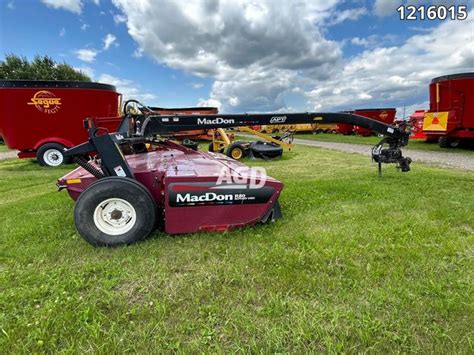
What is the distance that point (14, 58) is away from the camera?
33.8 meters

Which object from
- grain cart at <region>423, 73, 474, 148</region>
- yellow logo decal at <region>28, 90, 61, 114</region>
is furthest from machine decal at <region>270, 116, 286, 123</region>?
grain cart at <region>423, 73, 474, 148</region>

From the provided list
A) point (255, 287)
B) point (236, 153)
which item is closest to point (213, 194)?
point (255, 287)

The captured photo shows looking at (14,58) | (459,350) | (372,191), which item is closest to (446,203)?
(372,191)

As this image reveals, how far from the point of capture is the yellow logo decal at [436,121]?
12837mm

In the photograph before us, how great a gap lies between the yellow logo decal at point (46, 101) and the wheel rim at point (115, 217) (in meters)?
9.14

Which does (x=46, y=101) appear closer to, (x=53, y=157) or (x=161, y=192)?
(x=53, y=157)

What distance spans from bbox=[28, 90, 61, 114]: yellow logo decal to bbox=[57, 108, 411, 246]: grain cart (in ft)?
26.1

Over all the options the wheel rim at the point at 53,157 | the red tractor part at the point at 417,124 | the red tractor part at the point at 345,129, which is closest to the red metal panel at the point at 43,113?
the wheel rim at the point at 53,157

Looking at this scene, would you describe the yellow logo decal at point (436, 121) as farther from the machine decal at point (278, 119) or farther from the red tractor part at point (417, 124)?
the machine decal at point (278, 119)

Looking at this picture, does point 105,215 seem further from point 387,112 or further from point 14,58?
point 14,58

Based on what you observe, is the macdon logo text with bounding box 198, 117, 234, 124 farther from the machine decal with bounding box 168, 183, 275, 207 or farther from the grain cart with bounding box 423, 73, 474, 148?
the grain cart with bounding box 423, 73, 474, 148

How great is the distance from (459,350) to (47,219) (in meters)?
4.91

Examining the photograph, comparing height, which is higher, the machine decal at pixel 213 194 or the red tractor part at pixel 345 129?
the red tractor part at pixel 345 129

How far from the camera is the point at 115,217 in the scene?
3539mm
